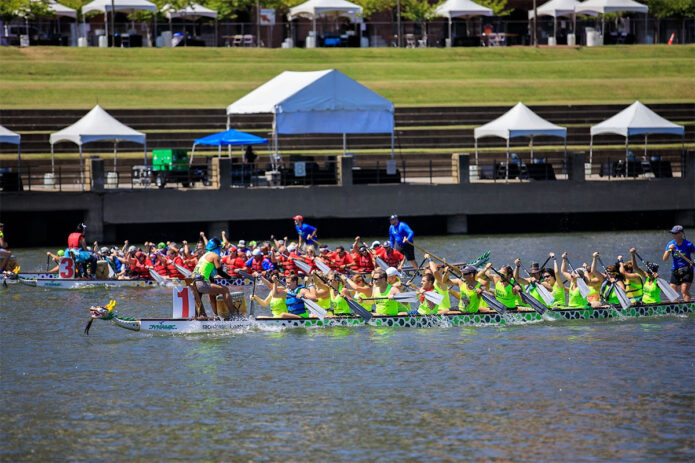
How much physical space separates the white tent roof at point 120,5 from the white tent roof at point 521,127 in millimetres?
22982

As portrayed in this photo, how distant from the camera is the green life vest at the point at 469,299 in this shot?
23.9 metres

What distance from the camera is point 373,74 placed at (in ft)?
194

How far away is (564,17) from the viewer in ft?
227

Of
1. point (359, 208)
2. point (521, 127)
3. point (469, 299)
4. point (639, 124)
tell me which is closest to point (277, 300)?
point (469, 299)

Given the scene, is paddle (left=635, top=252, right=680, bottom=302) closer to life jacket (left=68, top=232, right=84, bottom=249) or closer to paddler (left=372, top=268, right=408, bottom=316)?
paddler (left=372, top=268, right=408, bottom=316)

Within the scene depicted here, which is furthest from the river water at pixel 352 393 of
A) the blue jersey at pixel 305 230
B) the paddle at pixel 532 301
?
the blue jersey at pixel 305 230

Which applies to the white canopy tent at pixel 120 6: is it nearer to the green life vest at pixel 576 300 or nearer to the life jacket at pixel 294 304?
the life jacket at pixel 294 304

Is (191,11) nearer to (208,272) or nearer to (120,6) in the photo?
(120,6)

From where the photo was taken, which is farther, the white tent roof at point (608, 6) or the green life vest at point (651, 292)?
the white tent roof at point (608, 6)

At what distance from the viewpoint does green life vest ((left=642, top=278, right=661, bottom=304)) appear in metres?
24.8

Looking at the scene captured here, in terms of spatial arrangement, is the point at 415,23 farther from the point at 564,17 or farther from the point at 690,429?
the point at 690,429

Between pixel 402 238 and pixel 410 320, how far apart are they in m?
7.81

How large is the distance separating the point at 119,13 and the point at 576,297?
4801 centimetres

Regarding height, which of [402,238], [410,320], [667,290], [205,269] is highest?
[205,269]
